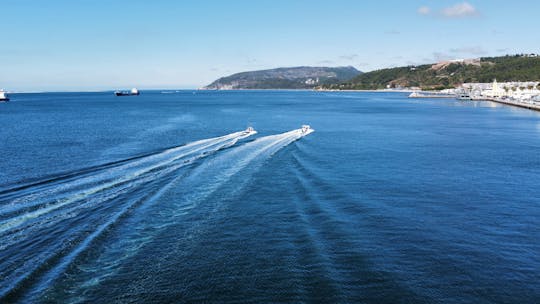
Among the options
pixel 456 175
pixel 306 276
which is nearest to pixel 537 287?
pixel 306 276

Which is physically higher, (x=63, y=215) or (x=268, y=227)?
(x=63, y=215)

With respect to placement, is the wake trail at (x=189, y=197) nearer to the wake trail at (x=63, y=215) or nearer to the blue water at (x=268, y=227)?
the blue water at (x=268, y=227)

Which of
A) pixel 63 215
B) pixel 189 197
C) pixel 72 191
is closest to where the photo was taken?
pixel 63 215

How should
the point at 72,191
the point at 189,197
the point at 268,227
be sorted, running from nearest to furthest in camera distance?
the point at 268,227 → the point at 189,197 → the point at 72,191

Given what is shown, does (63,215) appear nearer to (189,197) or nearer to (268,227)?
(189,197)

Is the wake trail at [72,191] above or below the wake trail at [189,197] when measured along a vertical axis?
above

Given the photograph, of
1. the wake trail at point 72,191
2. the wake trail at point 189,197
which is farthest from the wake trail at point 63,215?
the wake trail at point 189,197

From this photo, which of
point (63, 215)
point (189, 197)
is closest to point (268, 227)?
point (189, 197)
